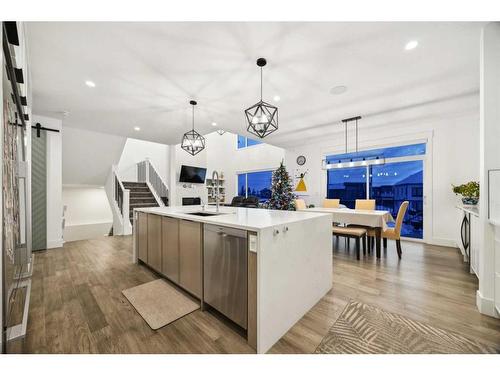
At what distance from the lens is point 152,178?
7926 millimetres

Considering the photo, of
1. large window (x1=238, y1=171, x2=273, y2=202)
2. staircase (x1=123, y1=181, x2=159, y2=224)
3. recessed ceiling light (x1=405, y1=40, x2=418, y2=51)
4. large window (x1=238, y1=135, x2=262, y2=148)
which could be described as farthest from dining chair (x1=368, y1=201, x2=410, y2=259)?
staircase (x1=123, y1=181, x2=159, y2=224)

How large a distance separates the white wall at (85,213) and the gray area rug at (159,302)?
6644 mm

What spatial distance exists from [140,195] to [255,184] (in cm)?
439

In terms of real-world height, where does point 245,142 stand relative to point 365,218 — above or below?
above

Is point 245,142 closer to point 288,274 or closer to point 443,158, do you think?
point 443,158

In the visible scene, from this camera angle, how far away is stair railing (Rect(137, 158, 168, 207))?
775cm

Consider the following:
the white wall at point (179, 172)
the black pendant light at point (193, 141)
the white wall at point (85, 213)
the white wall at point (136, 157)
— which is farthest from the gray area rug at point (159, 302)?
the white wall at point (85, 213)

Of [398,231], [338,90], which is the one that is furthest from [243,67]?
[398,231]

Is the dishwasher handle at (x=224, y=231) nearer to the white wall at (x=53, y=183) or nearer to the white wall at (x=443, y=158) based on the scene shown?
the white wall at (x=53, y=183)

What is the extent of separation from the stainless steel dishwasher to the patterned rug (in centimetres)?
66

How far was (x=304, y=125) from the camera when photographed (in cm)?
489

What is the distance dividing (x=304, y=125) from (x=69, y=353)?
198 inches

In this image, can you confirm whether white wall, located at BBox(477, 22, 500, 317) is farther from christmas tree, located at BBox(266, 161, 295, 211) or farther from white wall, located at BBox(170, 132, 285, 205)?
white wall, located at BBox(170, 132, 285, 205)
